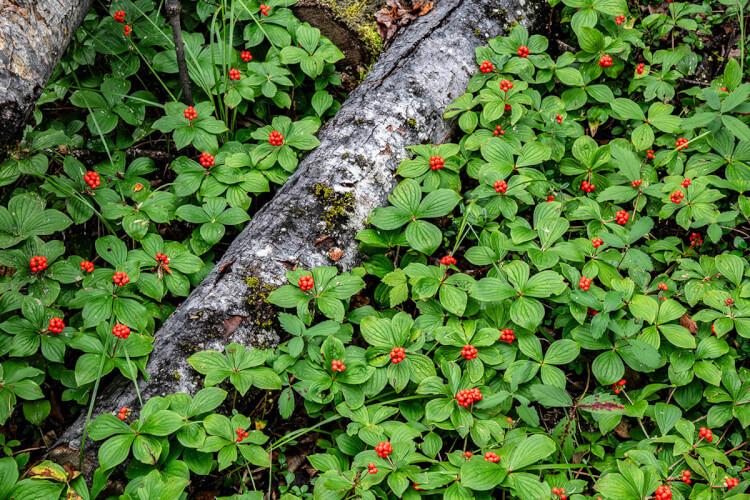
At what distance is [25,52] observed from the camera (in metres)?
2.62

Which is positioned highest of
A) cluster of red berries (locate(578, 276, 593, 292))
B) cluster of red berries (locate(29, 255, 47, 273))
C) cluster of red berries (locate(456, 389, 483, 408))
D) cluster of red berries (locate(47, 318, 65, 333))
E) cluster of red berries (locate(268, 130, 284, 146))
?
cluster of red berries (locate(268, 130, 284, 146))

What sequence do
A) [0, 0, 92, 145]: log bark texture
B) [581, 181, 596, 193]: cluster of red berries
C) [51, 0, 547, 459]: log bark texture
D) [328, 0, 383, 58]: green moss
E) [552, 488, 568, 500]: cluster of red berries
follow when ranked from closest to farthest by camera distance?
[552, 488, 568, 500]: cluster of red berries, [0, 0, 92, 145]: log bark texture, [51, 0, 547, 459]: log bark texture, [581, 181, 596, 193]: cluster of red berries, [328, 0, 383, 58]: green moss

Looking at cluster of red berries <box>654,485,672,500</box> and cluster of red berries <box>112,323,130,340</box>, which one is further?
cluster of red berries <box>112,323,130,340</box>

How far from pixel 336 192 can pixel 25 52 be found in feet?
5.99

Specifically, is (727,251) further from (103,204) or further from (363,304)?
(103,204)

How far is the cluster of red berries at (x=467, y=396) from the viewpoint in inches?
101

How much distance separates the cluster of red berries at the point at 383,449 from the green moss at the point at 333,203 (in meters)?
1.33

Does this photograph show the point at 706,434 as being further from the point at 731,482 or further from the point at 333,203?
the point at 333,203

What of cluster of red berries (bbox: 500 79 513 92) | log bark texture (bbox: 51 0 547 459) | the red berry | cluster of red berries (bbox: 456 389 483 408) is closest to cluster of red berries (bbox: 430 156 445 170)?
log bark texture (bbox: 51 0 547 459)

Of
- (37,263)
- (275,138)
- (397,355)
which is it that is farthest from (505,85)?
(37,263)

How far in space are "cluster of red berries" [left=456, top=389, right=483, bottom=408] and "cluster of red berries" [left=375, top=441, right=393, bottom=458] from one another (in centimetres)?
44

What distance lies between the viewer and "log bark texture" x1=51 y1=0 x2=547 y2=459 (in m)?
2.72

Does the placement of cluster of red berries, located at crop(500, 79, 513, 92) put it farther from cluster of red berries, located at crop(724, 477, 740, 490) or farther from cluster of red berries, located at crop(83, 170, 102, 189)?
cluster of red berries, located at crop(83, 170, 102, 189)

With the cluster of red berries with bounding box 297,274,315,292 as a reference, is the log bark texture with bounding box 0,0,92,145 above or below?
above
